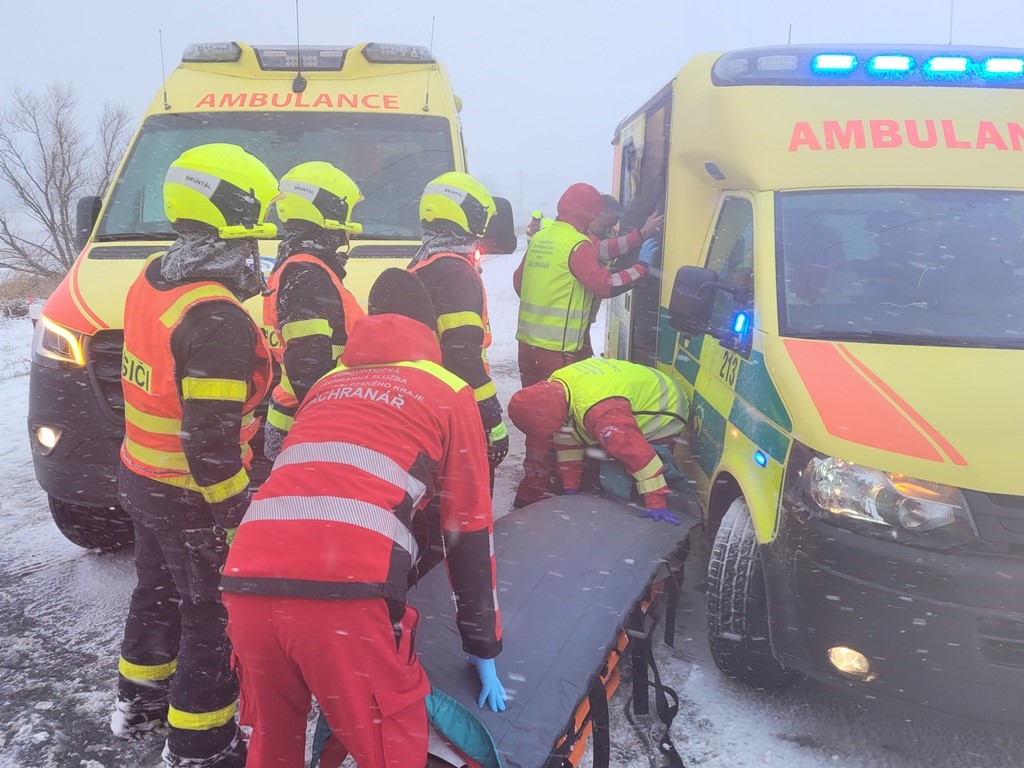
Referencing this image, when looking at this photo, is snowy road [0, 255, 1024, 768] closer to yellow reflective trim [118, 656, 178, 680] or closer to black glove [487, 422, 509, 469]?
yellow reflective trim [118, 656, 178, 680]

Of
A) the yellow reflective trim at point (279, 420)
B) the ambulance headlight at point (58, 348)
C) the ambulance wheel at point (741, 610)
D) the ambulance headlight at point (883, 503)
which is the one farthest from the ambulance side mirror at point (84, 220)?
the ambulance headlight at point (883, 503)

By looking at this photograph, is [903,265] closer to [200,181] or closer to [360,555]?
[360,555]

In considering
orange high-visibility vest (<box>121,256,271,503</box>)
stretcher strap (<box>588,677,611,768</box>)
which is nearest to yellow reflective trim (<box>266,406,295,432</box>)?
orange high-visibility vest (<box>121,256,271,503</box>)

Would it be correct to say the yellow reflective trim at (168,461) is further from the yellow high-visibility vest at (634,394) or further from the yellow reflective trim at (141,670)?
the yellow high-visibility vest at (634,394)

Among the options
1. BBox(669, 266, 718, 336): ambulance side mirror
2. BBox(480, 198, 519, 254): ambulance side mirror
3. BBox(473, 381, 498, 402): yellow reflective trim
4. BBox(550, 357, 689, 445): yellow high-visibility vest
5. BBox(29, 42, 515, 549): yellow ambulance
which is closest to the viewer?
BBox(669, 266, 718, 336): ambulance side mirror

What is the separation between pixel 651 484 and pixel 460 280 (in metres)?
1.36

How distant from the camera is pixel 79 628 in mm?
3713

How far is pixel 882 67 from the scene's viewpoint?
3.66m

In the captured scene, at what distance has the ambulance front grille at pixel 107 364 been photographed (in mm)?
3678

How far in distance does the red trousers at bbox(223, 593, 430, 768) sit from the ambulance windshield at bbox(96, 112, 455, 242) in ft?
10.7

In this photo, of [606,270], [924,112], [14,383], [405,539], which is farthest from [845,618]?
[14,383]

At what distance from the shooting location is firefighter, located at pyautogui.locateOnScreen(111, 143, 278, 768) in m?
2.46

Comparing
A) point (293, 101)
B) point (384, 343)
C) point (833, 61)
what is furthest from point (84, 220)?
point (833, 61)

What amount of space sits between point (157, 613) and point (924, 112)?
382 cm
